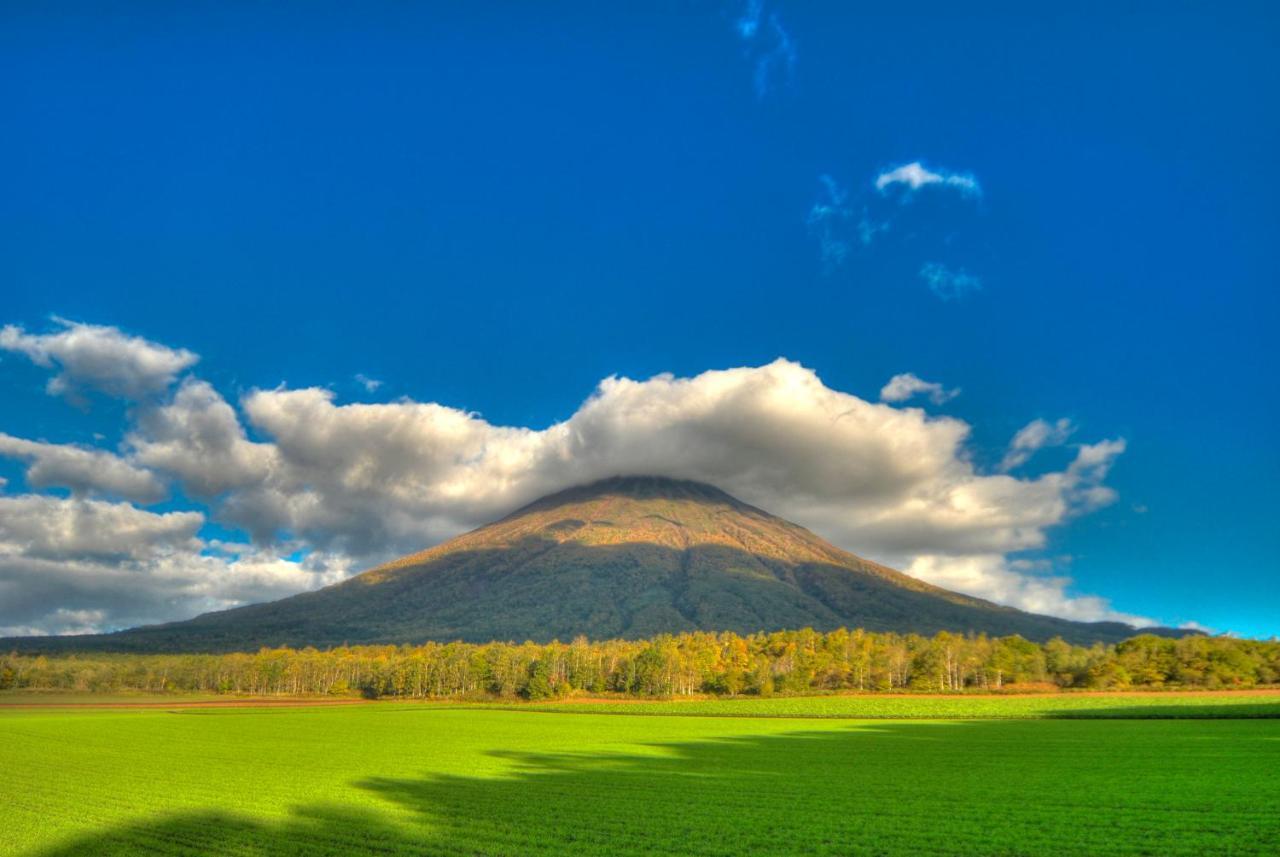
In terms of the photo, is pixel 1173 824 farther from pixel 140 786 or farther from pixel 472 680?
pixel 472 680

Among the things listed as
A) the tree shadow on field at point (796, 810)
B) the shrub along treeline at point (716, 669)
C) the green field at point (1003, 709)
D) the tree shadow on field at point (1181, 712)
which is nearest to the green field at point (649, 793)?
the tree shadow on field at point (796, 810)

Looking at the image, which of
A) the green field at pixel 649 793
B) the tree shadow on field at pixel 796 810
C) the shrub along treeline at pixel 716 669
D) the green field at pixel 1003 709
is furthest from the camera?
the shrub along treeline at pixel 716 669

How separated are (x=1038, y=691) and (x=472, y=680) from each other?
313 ft

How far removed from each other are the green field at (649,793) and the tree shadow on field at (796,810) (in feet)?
0.39

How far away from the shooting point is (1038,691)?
113 meters

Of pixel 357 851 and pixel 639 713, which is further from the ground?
pixel 357 851

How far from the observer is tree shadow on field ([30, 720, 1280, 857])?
18.7 m

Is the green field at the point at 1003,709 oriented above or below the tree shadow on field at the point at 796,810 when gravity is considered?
below

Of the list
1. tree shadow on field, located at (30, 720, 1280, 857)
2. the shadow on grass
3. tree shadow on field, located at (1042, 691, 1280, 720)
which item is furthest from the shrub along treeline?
tree shadow on field, located at (30, 720, 1280, 857)

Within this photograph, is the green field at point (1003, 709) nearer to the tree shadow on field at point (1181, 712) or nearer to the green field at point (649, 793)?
the tree shadow on field at point (1181, 712)

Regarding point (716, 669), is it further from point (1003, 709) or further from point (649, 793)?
point (649, 793)

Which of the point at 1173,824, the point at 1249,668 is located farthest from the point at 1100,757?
the point at 1249,668

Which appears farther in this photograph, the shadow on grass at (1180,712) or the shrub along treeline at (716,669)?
the shrub along treeline at (716,669)

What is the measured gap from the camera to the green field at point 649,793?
19141 millimetres
